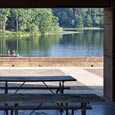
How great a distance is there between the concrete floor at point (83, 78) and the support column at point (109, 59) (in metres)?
0.53

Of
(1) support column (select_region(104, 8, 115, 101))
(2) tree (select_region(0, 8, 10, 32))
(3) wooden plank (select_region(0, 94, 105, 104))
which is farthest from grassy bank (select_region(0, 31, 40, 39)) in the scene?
(3) wooden plank (select_region(0, 94, 105, 104))

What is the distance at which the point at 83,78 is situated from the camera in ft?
56.0

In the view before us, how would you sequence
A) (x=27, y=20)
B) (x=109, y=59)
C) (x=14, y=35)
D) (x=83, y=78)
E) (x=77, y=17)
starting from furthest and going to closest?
(x=77, y=17) → (x=14, y=35) → (x=27, y=20) → (x=83, y=78) → (x=109, y=59)

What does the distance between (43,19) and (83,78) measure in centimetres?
7487

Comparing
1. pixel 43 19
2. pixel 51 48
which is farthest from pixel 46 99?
pixel 43 19

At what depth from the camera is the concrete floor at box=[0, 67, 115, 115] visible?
31.7 feet

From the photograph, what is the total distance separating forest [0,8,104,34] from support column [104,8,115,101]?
58.6m

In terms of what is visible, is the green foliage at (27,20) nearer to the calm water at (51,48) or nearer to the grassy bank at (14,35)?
the grassy bank at (14,35)

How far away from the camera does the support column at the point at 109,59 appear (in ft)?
36.6

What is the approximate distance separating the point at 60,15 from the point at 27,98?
98.0m

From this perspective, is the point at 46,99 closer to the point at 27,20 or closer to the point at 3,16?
the point at 3,16

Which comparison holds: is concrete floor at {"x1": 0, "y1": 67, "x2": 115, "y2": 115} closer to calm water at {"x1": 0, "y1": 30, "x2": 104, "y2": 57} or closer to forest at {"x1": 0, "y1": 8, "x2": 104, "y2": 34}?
calm water at {"x1": 0, "y1": 30, "x2": 104, "y2": 57}
